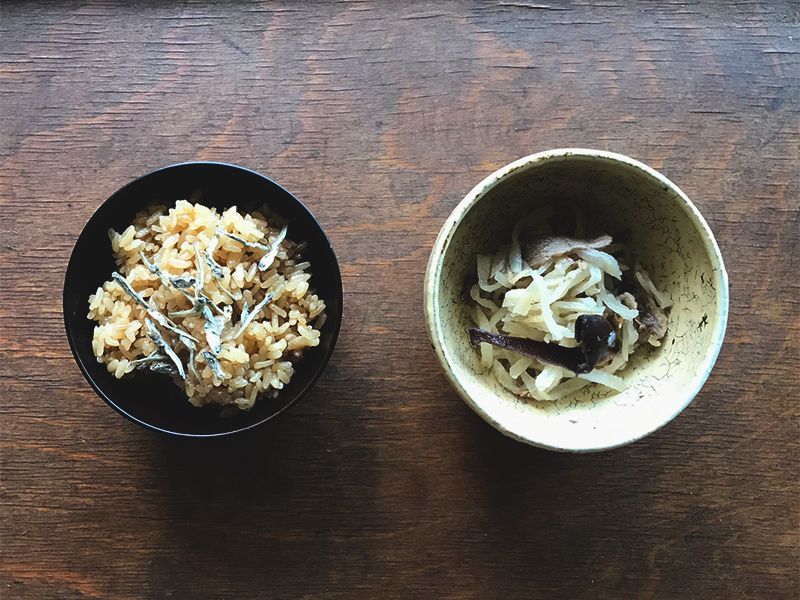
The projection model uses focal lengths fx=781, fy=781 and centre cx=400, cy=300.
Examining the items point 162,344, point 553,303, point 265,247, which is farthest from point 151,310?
point 553,303

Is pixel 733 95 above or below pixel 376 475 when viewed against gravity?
above

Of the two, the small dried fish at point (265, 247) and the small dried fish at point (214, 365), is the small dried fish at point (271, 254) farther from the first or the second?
the small dried fish at point (214, 365)

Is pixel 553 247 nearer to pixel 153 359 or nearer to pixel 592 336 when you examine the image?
pixel 592 336

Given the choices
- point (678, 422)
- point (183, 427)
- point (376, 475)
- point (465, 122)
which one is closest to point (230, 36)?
point (465, 122)

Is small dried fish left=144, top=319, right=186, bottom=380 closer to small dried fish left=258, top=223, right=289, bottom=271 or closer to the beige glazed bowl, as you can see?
small dried fish left=258, top=223, right=289, bottom=271

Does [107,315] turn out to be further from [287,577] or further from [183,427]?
[287,577]

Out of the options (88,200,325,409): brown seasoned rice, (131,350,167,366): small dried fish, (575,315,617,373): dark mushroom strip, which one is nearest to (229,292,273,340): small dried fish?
(88,200,325,409): brown seasoned rice

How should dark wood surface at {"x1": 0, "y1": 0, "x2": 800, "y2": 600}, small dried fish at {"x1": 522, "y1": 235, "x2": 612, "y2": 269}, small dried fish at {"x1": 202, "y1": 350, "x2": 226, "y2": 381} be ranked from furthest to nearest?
1. dark wood surface at {"x1": 0, "y1": 0, "x2": 800, "y2": 600}
2. small dried fish at {"x1": 522, "y1": 235, "x2": 612, "y2": 269}
3. small dried fish at {"x1": 202, "y1": 350, "x2": 226, "y2": 381}
